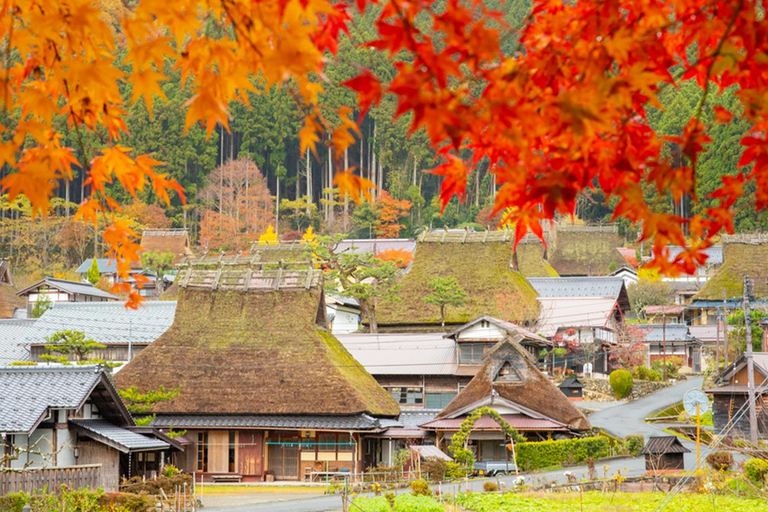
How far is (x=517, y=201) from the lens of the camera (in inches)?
133

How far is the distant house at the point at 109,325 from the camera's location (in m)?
32.2

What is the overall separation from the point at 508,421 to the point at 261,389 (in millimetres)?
6817

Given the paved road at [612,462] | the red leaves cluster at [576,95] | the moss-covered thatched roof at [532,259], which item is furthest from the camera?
the moss-covered thatched roof at [532,259]

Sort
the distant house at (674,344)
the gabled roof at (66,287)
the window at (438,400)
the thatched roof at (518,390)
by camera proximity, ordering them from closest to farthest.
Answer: the thatched roof at (518,390)
the window at (438,400)
the gabled roof at (66,287)
the distant house at (674,344)

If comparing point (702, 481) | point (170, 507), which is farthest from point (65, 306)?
point (702, 481)

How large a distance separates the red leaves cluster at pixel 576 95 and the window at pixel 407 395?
29332 millimetres

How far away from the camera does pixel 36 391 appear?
59.2 feet

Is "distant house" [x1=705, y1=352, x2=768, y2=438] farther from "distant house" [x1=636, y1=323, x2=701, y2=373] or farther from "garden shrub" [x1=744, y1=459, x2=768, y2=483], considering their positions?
"distant house" [x1=636, y1=323, x2=701, y2=373]

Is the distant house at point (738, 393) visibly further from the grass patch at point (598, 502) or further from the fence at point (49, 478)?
the fence at point (49, 478)

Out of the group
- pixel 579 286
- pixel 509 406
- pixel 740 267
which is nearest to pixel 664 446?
pixel 509 406

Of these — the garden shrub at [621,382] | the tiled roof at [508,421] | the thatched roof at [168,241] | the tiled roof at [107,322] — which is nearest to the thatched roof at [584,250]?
the thatched roof at [168,241]

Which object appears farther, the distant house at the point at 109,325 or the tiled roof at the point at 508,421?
the distant house at the point at 109,325

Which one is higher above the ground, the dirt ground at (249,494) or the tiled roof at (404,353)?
the tiled roof at (404,353)

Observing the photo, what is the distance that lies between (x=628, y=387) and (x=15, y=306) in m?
28.0
